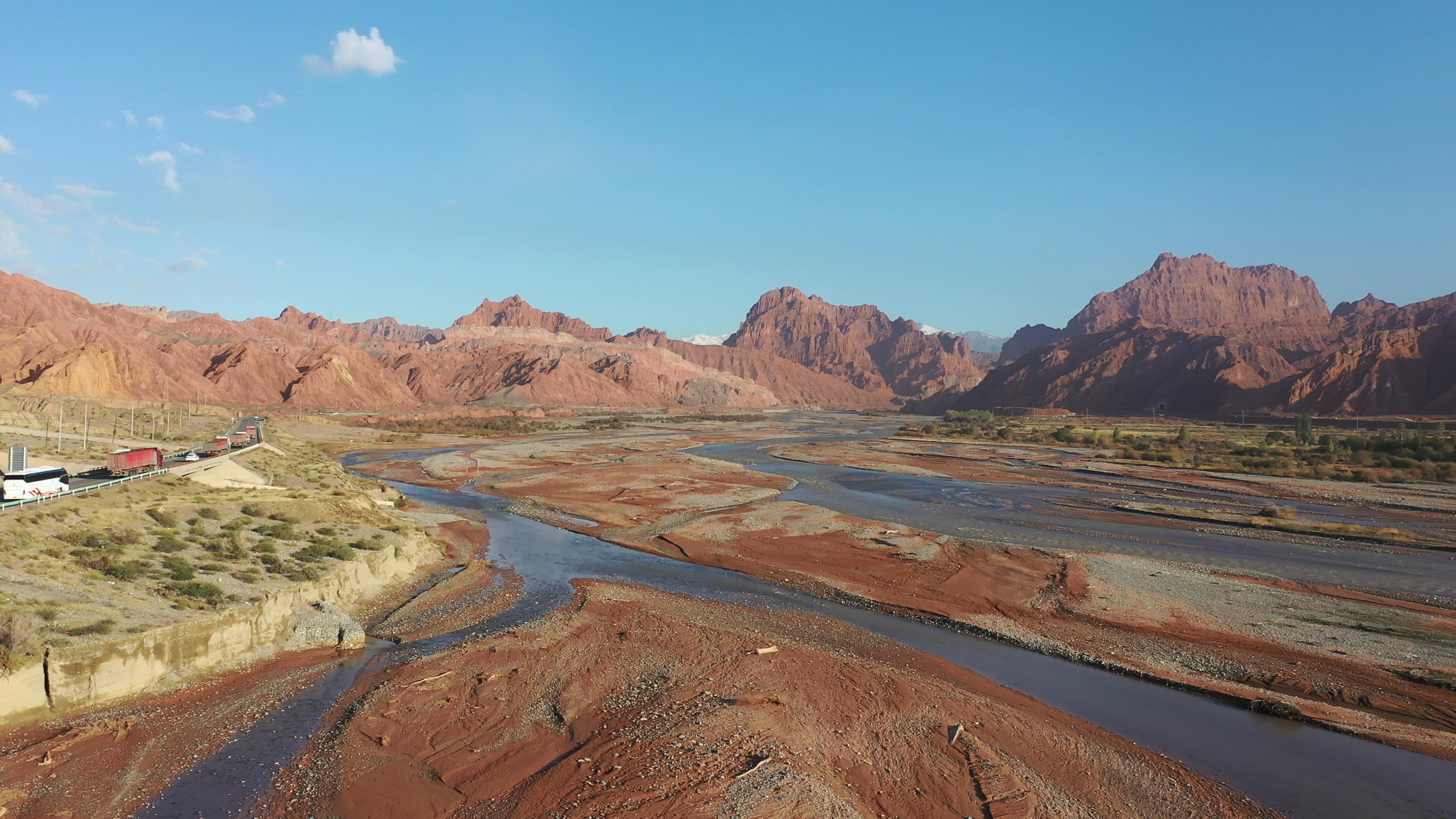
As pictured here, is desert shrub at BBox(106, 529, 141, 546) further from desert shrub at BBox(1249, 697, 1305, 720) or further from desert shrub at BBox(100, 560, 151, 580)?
desert shrub at BBox(1249, 697, 1305, 720)

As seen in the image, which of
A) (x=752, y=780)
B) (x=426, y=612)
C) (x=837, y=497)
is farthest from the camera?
(x=837, y=497)

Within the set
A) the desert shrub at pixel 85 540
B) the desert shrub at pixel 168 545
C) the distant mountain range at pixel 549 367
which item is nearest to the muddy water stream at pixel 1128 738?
the desert shrub at pixel 168 545

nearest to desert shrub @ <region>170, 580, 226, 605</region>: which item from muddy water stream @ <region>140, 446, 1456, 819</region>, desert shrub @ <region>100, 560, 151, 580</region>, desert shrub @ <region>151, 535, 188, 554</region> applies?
desert shrub @ <region>100, 560, 151, 580</region>

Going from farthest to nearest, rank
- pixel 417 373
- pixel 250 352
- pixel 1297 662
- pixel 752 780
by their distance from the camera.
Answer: pixel 417 373
pixel 250 352
pixel 1297 662
pixel 752 780

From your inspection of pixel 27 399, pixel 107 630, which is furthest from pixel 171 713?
pixel 27 399

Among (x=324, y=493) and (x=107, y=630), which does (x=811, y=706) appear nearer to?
(x=107, y=630)

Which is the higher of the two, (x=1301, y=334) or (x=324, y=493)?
(x=1301, y=334)

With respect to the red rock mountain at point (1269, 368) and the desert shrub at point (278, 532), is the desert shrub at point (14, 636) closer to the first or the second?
the desert shrub at point (278, 532)
